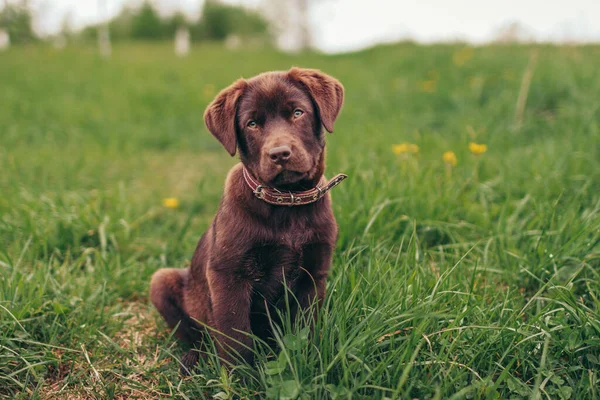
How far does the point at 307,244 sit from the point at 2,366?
4.64 feet

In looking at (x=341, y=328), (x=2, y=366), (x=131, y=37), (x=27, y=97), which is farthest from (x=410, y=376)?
(x=131, y=37)

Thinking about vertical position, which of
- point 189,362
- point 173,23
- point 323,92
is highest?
point 173,23

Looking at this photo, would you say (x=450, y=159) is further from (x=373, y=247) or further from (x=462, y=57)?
(x=462, y=57)

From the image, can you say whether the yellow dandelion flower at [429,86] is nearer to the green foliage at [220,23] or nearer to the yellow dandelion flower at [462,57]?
the yellow dandelion flower at [462,57]

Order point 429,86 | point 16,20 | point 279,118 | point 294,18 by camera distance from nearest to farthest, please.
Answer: point 279,118, point 429,86, point 16,20, point 294,18

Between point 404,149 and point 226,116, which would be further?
point 404,149

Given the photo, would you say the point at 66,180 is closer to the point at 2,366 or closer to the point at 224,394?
the point at 2,366

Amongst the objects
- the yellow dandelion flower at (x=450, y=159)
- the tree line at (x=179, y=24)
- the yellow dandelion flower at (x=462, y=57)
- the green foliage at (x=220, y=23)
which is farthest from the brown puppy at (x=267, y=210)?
the green foliage at (x=220, y=23)

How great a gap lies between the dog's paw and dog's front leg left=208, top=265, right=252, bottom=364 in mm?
229

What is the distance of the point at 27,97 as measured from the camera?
24.1ft

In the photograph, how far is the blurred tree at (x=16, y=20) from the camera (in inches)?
517

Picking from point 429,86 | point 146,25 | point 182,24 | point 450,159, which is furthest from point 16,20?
point 146,25

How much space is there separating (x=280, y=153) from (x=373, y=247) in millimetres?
897

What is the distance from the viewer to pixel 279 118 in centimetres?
221
